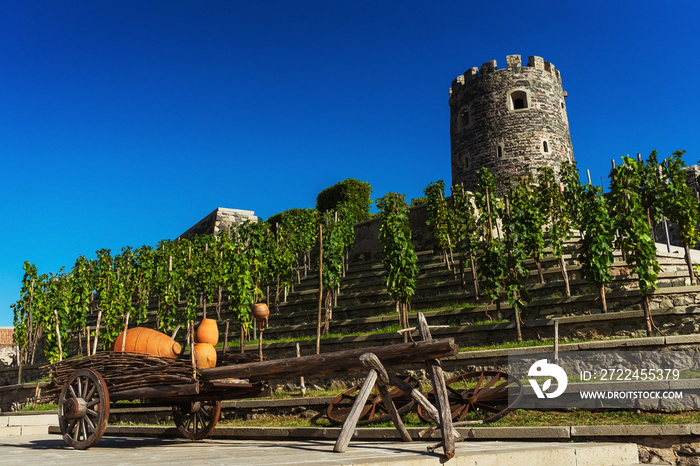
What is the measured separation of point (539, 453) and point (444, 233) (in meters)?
12.9

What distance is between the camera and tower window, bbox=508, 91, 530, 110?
26922 millimetres

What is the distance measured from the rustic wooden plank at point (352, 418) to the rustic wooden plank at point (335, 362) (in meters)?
0.18

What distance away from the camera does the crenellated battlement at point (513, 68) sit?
2720 cm

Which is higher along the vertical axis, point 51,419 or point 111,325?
point 111,325

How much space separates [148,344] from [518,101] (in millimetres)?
25565

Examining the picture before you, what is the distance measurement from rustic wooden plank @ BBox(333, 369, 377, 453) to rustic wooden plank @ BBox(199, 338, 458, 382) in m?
0.18

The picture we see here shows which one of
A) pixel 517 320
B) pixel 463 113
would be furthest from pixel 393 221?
pixel 463 113

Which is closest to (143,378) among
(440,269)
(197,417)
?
(197,417)

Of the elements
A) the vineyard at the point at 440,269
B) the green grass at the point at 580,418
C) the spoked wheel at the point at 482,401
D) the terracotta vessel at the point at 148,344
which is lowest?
the green grass at the point at 580,418

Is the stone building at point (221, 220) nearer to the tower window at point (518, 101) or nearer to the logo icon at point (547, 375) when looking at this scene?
the tower window at point (518, 101)

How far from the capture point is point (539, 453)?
171 inches

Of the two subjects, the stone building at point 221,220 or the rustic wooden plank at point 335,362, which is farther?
the stone building at point 221,220

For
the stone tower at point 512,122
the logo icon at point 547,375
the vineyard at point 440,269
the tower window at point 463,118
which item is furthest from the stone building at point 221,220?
the logo icon at point 547,375

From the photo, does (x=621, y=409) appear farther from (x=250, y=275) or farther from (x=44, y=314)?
(x=44, y=314)
